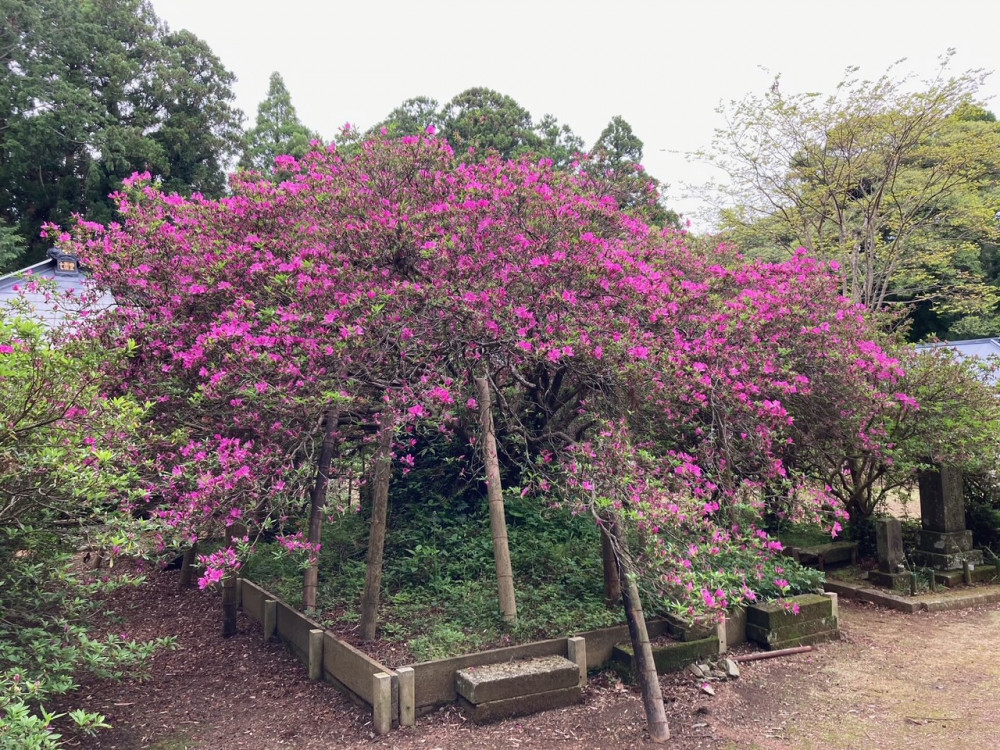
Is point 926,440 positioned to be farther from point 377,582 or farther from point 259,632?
point 259,632

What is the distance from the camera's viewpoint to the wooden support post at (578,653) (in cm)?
484

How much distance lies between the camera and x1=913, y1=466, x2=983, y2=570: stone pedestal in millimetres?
8008

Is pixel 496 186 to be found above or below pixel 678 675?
above

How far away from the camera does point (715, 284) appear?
6.29 m

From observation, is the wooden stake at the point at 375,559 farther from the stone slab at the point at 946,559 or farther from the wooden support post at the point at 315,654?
the stone slab at the point at 946,559

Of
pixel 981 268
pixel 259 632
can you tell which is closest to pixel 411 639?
pixel 259 632

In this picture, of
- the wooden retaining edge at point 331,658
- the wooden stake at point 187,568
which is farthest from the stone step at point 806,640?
the wooden stake at point 187,568

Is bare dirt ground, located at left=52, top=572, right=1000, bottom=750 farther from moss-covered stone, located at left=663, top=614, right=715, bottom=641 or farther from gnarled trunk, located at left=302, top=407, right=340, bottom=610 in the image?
gnarled trunk, located at left=302, top=407, right=340, bottom=610

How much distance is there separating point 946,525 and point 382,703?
7.37 metres

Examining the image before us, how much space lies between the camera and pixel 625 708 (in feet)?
15.3

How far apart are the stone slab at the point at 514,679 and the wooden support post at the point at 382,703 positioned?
0.52 metres

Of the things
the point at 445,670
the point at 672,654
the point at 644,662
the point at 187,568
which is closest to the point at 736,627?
the point at 672,654

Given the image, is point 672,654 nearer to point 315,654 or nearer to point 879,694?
point 879,694

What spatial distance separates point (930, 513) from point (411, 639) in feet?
22.6
